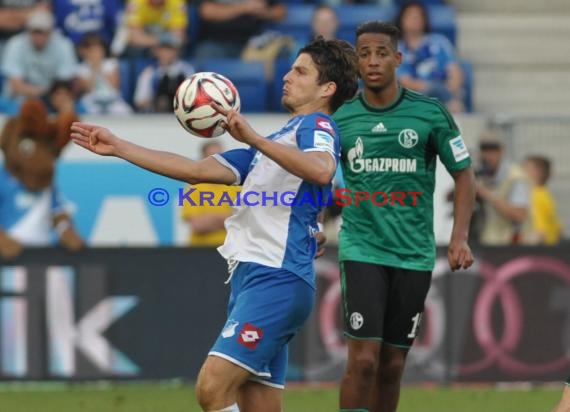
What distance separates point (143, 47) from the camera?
16141 millimetres

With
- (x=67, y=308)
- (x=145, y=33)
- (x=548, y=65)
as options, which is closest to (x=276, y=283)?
(x=67, y=308)

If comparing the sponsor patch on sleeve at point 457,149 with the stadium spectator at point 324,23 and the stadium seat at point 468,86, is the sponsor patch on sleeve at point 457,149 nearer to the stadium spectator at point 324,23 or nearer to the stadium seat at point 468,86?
the stadium spectator at point 324,23

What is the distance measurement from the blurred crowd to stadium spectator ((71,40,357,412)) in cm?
750

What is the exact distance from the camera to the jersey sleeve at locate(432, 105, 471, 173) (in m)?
8.55

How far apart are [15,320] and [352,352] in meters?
4.99

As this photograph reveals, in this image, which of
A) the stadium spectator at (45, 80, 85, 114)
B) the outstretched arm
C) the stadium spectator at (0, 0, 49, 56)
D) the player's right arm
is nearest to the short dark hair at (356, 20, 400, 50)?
the outstretched arm

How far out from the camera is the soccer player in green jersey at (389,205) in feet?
28.0

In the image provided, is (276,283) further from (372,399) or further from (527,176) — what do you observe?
(527,176)

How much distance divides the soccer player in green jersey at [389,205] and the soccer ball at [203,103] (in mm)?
1629

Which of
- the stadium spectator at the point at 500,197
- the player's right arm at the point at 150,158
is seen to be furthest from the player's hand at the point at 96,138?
the stadium spectator at the point at 500,197

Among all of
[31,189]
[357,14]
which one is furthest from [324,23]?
[31,189]

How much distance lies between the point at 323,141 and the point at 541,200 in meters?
8.11

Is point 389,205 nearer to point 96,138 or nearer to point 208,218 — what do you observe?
point 96,138

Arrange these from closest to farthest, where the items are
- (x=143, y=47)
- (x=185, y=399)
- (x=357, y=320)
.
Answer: (x=357, y=320)
(x=185, y=399)
(x=143, y=47)
